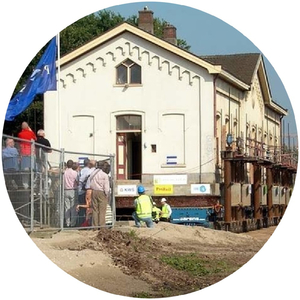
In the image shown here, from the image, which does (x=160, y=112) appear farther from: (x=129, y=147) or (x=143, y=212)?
(x=143, y=212)

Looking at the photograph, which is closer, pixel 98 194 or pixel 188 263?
pixel 188 263

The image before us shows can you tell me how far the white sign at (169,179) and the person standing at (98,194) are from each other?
3.26 m

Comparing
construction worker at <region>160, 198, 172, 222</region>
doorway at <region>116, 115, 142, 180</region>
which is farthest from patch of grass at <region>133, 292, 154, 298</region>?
doorway at <region>116, 115, 142, 180</region>

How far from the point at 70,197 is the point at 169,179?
4709mm

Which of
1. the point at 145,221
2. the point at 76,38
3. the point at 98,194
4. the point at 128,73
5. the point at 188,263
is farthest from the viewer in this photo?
the point at 128,73

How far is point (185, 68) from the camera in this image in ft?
74.5

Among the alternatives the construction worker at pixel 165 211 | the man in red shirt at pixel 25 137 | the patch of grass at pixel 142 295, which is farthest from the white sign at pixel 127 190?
the patch of grass at pixel 142 295

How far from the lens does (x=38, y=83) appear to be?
20.2m

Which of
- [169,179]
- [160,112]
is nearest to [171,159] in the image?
[169,179]

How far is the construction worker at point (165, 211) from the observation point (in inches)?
802

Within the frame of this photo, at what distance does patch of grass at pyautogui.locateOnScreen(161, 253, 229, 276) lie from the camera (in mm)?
15336

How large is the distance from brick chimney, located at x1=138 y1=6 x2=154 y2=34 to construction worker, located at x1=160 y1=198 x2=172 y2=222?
3474mm

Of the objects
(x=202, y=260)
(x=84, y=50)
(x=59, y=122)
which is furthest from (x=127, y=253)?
(x=84, y=50)

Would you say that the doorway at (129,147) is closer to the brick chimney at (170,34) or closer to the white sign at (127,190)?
the white sign at (127,190)
